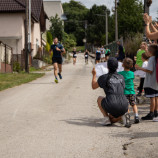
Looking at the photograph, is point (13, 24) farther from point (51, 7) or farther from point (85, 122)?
point (51, 7)

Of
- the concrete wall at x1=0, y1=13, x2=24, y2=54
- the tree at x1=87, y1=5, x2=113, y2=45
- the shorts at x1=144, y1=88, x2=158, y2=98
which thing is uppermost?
the tree at x1=87, y1=5, x2=113, y2=45

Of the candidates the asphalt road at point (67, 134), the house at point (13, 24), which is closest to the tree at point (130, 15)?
the house at point (13, 24)

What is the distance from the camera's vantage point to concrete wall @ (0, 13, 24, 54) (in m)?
31.0

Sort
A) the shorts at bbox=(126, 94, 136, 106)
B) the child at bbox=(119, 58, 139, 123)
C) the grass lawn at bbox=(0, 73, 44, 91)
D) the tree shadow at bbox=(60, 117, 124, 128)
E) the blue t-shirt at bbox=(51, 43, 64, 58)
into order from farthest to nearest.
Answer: the blue t-shirt at bbox=(51, 43, 64, 58) → the grass lawn at bbox=(0, 73, 44, 91) → the shorts at bbox=(126, 94, 136, 106) → the child at bbox=(119, 58, 139, 123) → the tree shadow at bbox=(60, 117, 124, 128)

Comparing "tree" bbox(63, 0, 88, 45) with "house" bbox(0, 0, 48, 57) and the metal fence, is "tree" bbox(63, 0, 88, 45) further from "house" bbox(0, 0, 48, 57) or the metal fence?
the metal fence

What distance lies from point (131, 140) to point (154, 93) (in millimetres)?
1896

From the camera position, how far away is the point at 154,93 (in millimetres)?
6871

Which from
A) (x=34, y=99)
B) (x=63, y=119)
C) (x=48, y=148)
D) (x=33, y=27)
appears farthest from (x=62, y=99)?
(x=33, y=27)

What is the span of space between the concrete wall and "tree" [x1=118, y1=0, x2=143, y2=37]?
43.7 ft

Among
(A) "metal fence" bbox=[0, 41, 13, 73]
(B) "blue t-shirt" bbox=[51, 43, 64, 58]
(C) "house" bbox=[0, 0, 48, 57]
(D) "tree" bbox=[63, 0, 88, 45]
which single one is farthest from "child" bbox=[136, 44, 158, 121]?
(D) "tree" bbox=[63, 0, 88, 45]

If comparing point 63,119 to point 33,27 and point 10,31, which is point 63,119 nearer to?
→ point 10,31

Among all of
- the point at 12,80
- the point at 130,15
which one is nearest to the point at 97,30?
the point at 130,15

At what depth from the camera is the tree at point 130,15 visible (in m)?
38.4

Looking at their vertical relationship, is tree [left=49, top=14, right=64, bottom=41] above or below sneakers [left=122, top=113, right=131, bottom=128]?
above
